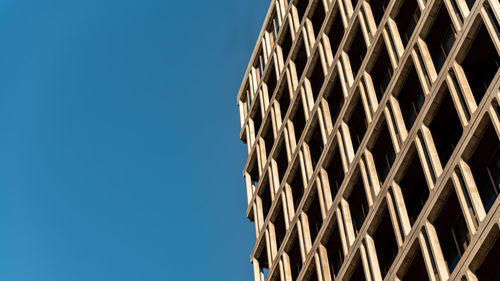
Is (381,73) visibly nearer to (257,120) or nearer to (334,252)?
(334,252)

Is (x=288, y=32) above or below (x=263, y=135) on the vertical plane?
above

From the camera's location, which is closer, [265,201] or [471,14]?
[471,14]

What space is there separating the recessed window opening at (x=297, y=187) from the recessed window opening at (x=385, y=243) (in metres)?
11.4

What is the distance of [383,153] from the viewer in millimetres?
37719

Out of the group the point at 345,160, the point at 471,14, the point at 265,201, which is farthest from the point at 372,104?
the point at 265,201

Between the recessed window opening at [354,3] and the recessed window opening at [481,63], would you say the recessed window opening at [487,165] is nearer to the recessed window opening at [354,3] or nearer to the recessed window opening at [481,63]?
the recessed window opening at [481,63]

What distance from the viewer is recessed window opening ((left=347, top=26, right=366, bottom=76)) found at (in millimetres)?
43938

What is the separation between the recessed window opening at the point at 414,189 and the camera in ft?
112

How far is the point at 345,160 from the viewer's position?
4000cm

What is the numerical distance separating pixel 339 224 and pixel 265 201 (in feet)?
46.4

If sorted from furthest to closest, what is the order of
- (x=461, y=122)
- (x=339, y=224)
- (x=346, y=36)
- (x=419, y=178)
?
(x=346, y=36) → (x=339, y=224) → (x=419, y=178) → (x=461, y=122)

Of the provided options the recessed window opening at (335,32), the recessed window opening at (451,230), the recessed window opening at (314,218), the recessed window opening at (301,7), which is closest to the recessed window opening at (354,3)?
the recessed window opening at (335,32)

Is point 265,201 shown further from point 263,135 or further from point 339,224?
point 339,224

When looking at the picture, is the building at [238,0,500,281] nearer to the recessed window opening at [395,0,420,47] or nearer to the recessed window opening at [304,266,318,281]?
the recessed window opening at [395,0,420,47]
